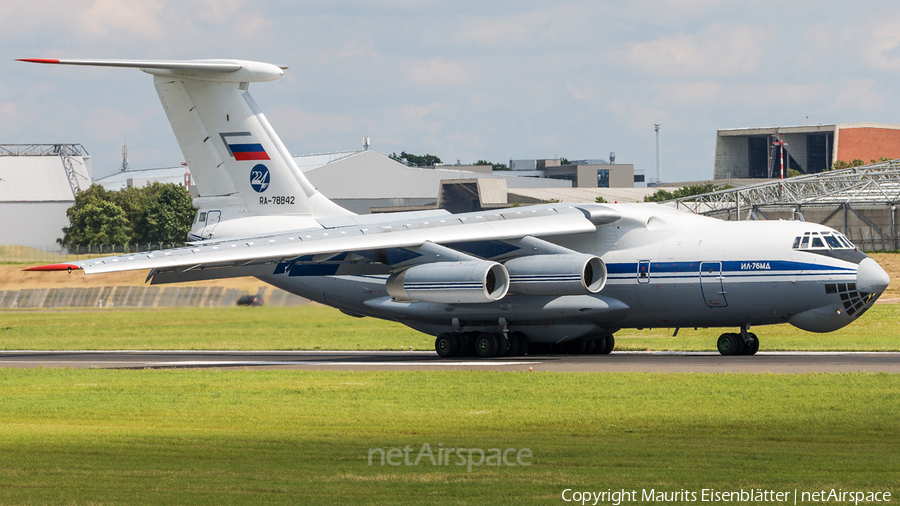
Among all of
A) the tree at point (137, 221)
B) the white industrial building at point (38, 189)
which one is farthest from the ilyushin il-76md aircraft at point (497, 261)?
the white industrial building at point (38, 189)

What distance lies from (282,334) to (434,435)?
74.3 ft

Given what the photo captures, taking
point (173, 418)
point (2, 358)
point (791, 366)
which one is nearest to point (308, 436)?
point (173, 418)

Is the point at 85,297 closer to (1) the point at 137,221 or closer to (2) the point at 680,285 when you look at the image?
(2) the point at 680,285

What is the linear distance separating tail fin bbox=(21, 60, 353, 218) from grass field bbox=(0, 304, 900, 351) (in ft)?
9.61

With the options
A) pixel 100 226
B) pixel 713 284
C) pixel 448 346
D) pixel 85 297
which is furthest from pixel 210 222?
pixel 100 226

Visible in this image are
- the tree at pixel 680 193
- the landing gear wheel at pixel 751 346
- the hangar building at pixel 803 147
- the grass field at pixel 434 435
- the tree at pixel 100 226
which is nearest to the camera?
the grass field at pixel 434 435

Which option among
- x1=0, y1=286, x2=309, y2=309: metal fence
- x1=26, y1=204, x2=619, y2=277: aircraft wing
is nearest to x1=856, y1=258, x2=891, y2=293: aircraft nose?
x1=26, y1=204, x2=619, y2=277: aircraft wing

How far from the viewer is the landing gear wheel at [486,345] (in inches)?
1030

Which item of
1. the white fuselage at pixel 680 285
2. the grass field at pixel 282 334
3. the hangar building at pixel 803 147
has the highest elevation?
the hangar building at pixel 803 147

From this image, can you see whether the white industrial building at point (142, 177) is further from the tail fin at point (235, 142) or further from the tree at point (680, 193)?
the tail fin at point (235, 142)

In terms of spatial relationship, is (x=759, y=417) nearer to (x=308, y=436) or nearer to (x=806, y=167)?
(x=308, y=436)

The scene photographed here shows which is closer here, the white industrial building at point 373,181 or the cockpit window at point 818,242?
the cockpit window at point 818,242

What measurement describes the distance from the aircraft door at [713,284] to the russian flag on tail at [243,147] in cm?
1195

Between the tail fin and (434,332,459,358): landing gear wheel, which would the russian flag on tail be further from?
(434,332,459,358): landing gear wheel
